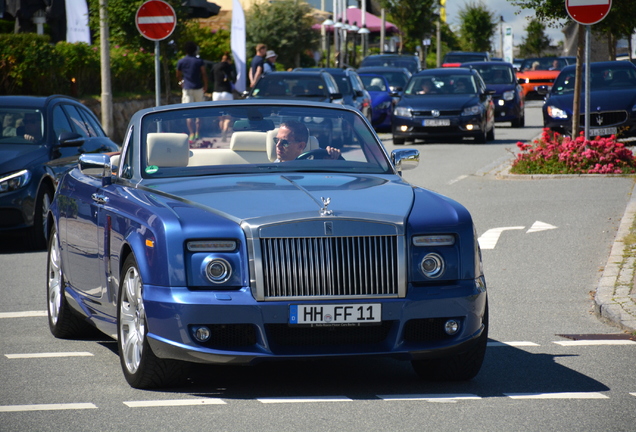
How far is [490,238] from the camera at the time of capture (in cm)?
1206

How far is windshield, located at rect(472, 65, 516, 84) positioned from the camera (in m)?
31.8

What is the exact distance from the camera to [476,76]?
2650 centimetres

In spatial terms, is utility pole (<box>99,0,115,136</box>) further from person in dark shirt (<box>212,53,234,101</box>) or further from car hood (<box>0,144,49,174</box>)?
car hood (<box>0,144,49,174</box>)

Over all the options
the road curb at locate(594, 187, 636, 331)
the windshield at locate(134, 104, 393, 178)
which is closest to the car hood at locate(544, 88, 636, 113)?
the road curb at locate(594, 187, 636, 331)

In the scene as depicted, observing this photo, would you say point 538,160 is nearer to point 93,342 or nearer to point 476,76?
point 476,76

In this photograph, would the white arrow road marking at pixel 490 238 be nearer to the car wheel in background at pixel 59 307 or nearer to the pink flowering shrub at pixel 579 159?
the car wheel in background at pixel 59 307

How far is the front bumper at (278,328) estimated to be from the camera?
5461 millimetres

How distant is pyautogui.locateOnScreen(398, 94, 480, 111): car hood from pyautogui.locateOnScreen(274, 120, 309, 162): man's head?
1781 cm

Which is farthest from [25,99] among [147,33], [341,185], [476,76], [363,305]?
[476,76]

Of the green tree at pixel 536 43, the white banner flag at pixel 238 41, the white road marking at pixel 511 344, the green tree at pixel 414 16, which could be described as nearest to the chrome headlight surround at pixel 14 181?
the white road marking at pixel 511 344

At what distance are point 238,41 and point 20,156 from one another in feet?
65.6

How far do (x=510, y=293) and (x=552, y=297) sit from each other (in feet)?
1.18

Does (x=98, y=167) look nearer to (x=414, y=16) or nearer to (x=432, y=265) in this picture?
(x=432, y=265)

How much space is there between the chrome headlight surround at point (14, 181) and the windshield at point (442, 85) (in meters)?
15.0
